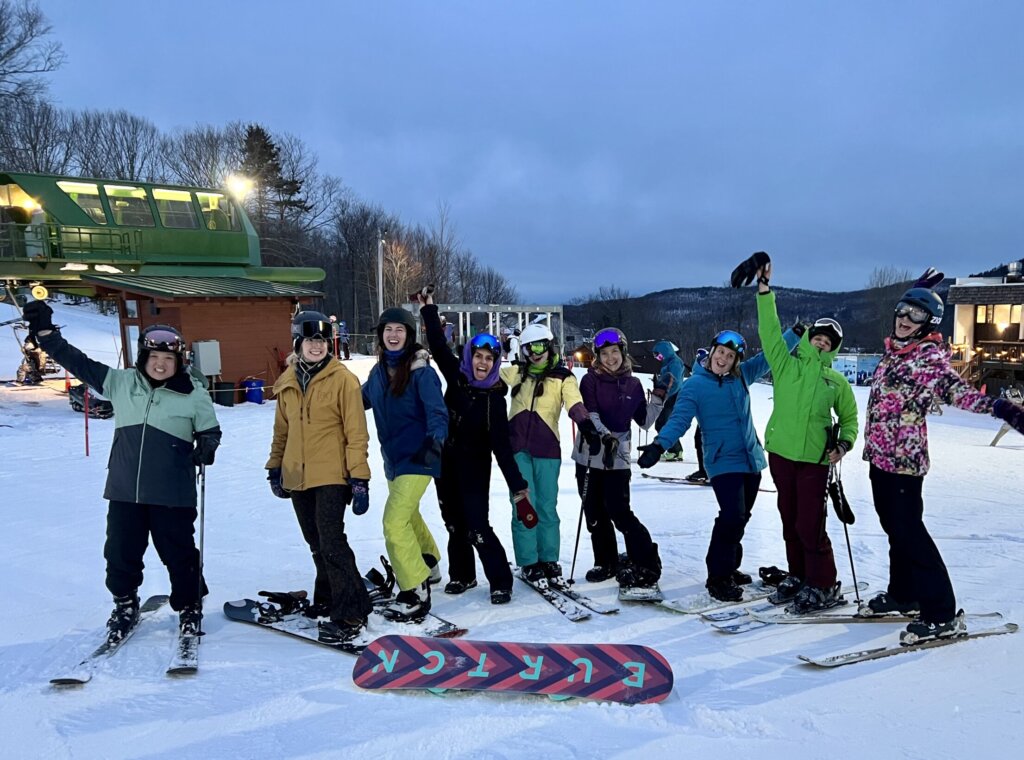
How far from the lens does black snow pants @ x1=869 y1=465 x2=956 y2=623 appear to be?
3553 mm

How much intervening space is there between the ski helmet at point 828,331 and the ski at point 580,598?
7.06ft

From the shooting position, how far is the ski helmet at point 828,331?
414 centimetres

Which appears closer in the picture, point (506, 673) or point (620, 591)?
point (506, 673)

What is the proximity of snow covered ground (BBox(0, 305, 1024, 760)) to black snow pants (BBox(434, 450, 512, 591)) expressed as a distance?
229 mm

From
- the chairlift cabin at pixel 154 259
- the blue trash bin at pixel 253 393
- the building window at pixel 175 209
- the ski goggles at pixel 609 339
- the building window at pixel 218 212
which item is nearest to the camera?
the ski goggles at pixel 609 339

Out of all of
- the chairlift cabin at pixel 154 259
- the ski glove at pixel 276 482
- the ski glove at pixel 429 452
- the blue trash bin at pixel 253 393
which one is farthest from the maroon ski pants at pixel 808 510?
the chairlift cabin at pixel 154 259

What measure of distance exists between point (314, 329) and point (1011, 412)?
3729 mm

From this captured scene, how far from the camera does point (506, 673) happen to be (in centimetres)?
315

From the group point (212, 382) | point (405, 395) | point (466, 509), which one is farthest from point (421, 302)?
point (212, 382)

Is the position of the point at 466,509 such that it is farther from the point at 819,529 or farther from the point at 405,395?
the point at 819,529

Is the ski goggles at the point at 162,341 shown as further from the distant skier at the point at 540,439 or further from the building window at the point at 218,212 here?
the building window at the point at 218,212

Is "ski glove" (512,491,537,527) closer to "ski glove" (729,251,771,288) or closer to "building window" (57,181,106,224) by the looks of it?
"ski glove" (729,251,771,288)

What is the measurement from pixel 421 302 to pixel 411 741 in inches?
110

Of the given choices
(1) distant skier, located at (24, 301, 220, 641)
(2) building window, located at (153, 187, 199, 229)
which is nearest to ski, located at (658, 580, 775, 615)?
(1) distant skier, located at (24, 301, 220, 641)
